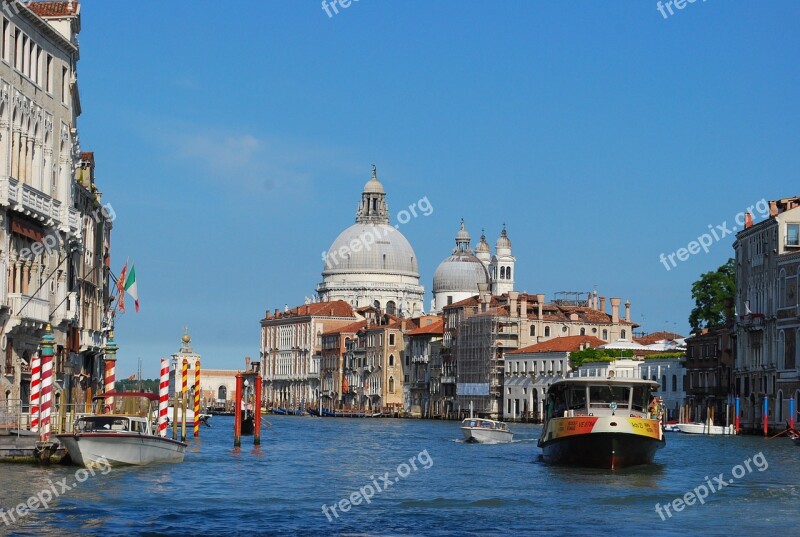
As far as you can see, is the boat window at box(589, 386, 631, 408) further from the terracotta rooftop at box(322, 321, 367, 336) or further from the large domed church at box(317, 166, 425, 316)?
the large domed church at box(317, 166, 425, 316)

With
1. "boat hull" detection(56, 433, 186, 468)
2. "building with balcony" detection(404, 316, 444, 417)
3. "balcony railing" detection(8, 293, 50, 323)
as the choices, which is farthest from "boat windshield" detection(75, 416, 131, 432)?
"building with balcony" detection(404, 316, 444, 417)

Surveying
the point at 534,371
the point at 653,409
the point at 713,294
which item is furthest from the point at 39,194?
the point at 534,371

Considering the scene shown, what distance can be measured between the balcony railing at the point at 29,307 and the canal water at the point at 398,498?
16.1ft

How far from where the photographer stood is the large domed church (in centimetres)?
19288

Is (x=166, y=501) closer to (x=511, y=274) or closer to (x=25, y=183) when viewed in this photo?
(x=25, y=183)

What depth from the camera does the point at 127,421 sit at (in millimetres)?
37312

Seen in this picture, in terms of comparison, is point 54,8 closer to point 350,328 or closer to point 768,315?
point 768,315

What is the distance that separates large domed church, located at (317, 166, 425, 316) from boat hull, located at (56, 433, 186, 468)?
152m

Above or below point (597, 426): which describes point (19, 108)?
above

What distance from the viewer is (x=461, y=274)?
185750mm

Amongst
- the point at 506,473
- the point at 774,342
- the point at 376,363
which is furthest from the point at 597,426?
the point at 376,363

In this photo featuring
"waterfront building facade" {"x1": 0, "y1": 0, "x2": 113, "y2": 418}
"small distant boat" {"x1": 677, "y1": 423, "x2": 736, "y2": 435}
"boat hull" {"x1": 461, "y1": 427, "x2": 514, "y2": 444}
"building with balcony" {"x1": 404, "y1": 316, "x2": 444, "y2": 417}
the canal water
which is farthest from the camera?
"building with balcony" {"x1": 404, "y1": 316, "x2": 444, "y2": 417}

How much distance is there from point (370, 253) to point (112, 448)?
158 meters

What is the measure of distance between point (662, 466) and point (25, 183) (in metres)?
18.4
